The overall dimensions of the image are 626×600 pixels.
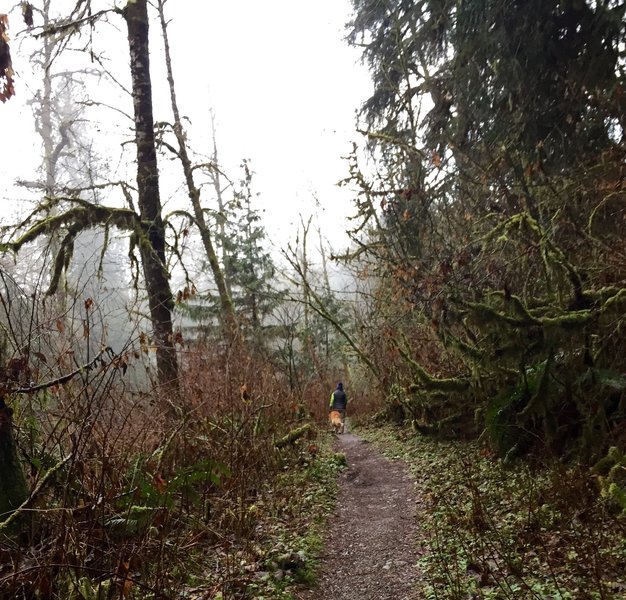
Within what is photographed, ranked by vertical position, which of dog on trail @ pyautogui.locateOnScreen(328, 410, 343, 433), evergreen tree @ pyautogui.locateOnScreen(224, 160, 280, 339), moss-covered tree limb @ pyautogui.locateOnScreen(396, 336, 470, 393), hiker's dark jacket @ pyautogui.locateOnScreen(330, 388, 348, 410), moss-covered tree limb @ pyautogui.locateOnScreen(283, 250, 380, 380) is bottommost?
dog on trail @ pyautogui.locateOnScreen(328, 410, 343, 433)

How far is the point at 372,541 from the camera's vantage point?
5656 mm

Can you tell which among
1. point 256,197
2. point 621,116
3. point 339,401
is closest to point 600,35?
point 621,116

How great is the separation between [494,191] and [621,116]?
2.44 metres

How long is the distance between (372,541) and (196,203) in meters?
9.79

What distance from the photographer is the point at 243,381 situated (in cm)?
803

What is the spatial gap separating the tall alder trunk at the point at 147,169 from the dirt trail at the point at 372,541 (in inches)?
147

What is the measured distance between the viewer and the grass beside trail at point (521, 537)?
11.8 ft

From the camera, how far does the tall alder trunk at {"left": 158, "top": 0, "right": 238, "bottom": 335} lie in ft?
36.8

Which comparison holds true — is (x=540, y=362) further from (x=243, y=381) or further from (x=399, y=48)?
(x=399, y=48)

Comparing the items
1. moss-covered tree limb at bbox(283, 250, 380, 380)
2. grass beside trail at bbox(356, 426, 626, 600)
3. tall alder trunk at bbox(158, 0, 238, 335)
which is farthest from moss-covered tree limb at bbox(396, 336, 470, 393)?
tall alder trunk at bbox(158, 0, 238, 335)

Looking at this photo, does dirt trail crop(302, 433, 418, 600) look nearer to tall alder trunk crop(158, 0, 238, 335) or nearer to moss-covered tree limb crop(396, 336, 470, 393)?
moss-covered tree limb crop(396, 336, 470, 393)

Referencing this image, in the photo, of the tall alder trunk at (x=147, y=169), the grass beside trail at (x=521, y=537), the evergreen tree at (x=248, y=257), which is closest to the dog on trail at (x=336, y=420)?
the evergreen tree at (x=248, y=257)

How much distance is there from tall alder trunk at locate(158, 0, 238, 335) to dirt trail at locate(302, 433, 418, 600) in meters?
4.00

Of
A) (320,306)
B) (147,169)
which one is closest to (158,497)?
(147,169)
